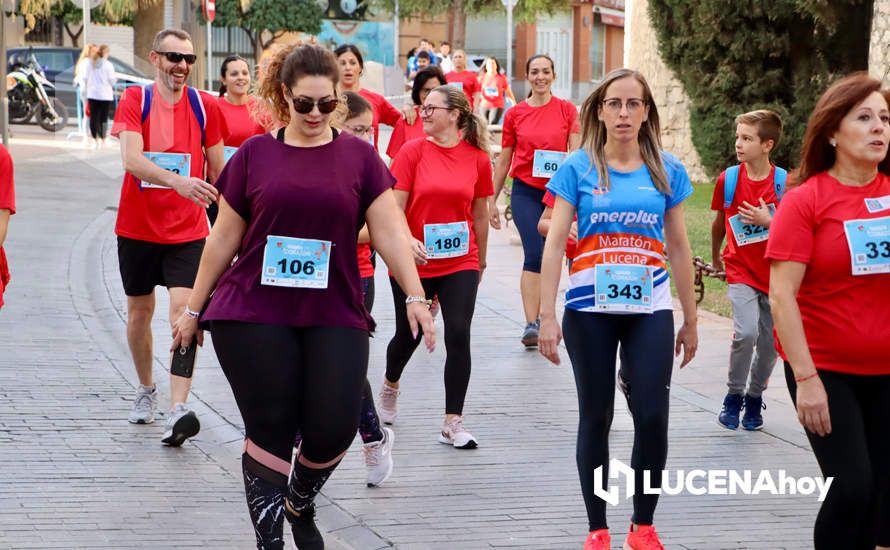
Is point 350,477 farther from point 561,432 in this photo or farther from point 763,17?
point 763,17

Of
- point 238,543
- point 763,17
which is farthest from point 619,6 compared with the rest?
point 238,543

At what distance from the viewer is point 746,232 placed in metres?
7.30

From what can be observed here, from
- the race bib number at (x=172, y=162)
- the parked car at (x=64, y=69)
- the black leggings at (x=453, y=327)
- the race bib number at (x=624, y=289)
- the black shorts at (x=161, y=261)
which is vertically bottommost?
the black leggings at (x=453, y=327)

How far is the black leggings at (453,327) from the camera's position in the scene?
283 inches

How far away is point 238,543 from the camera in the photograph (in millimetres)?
5609

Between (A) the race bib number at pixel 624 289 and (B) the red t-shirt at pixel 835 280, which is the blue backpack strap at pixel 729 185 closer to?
(A) the race bib number at pixel 624 289

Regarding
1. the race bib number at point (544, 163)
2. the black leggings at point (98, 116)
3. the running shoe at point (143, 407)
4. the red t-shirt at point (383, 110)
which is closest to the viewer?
the running shoe at point (143, 407)

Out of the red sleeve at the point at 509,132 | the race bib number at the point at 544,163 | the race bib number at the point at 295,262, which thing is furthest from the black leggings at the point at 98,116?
the race bib number at the point at 295,262

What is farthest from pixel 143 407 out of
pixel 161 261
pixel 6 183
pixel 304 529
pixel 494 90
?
pixel 494 90

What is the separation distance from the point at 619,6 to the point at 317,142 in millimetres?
54839

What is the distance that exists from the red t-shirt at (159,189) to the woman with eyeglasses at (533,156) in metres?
2.96

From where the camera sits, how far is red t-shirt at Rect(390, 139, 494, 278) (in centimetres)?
742

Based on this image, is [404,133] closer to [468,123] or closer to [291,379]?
[468,123]

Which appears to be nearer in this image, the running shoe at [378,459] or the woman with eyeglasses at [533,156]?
the running shoe at [378,459]
